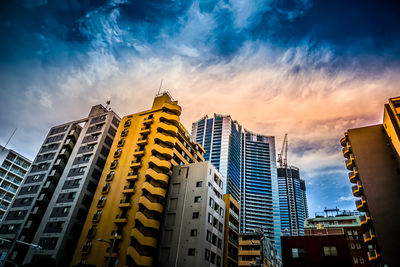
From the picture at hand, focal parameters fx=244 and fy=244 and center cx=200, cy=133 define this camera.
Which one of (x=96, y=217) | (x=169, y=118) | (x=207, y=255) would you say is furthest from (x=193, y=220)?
(x=169, y=118)

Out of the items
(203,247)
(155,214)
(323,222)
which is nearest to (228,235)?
(203,247)

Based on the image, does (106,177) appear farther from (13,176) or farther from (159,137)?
(13,176)

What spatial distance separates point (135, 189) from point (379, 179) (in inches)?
2033

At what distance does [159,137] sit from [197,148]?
2109 centimetres

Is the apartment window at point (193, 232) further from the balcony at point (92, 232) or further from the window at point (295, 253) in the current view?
the balcony at point (92, 232)

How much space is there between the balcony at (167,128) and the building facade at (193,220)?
9.80 m

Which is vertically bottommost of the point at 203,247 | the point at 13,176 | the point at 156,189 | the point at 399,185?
the point at 203,247

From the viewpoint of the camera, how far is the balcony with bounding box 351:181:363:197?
5444 cm

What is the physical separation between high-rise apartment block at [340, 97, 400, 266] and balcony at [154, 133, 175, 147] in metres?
43.2

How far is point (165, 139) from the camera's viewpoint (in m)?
58.4

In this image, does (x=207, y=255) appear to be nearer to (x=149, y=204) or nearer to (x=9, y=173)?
(x=149, y=204)

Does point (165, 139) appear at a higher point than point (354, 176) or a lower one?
higher

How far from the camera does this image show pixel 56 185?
63.2 m

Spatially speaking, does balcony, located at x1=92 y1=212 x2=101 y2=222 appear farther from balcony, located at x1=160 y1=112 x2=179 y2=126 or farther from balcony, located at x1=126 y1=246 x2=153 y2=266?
balcony, located at x1=160 y1=112 x2=179 y2=126
